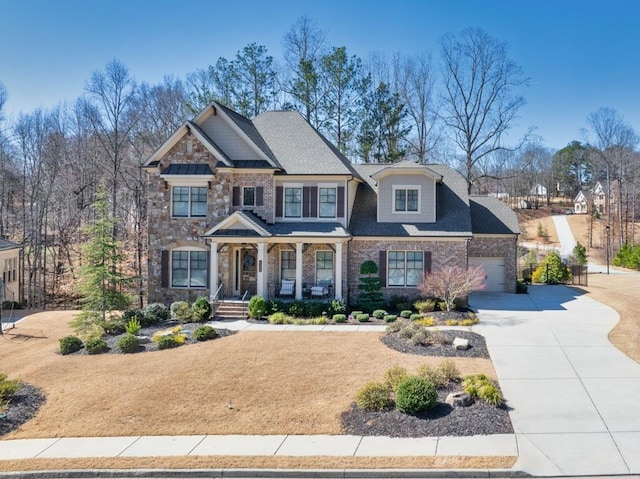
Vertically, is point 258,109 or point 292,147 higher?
point 258,109

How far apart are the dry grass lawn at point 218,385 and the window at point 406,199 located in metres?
8.57

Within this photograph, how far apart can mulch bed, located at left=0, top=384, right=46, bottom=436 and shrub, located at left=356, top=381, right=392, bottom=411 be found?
768 cm

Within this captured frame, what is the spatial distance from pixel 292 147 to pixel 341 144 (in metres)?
15.1

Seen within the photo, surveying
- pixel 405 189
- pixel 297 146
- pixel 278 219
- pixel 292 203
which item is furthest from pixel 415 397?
pixel 297 146

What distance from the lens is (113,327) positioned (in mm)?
19594

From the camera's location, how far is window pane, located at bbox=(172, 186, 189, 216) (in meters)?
23.8

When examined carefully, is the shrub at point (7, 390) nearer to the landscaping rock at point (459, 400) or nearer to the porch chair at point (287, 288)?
the landscaping rock at point (459, 400)

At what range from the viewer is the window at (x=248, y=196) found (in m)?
24.0

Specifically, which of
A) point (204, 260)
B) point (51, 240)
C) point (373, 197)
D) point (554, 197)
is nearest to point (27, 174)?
point (51, 240)

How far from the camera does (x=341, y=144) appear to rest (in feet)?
131

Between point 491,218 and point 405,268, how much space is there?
23.4 feet

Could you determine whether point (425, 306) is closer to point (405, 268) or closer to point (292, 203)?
point (405, 268)

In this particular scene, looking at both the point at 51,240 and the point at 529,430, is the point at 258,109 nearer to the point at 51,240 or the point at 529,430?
the point at 51,240

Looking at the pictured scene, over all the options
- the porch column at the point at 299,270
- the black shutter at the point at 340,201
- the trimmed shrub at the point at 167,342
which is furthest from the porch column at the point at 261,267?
the trimmed shrub at the point at 167,342
